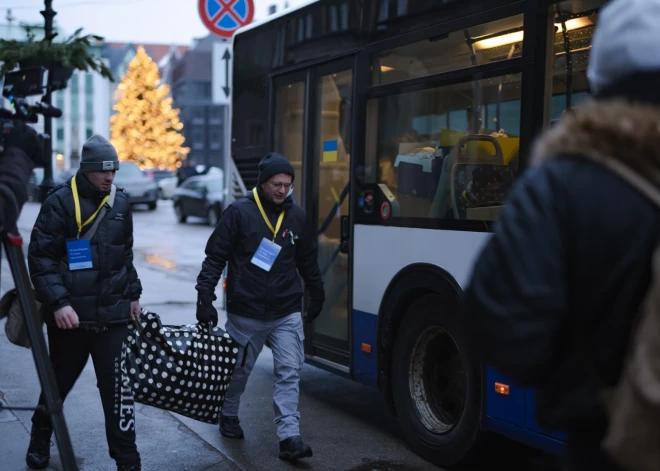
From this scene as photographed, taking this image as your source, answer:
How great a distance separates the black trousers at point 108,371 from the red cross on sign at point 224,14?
5605 mm

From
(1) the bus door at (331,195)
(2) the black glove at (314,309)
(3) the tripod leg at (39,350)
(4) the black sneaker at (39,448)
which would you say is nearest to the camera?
(3) the tripod leg at (39,350)

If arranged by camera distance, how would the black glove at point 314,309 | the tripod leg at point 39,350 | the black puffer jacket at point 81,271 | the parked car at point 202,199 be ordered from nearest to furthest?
the tripod leg at point 39,350 < the black puffer jacket at point 81,271 < the black glove at point 314,309 < the parked car at point 202,199

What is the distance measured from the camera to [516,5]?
14.7 ft

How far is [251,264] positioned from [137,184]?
85.7 ft

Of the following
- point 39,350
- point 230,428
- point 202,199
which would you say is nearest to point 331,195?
point 230,428

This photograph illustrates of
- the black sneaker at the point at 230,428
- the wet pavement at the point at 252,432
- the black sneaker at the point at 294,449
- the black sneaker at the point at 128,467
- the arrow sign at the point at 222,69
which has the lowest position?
the wet pavement at the point at 252,432

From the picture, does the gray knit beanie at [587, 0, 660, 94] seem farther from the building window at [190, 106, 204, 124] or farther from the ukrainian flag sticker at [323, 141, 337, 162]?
the building window at [190, 106, 204, 124]

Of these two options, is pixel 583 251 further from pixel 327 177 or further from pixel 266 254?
pixel 327 177

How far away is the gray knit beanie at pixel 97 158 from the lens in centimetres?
448

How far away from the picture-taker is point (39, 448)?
4.75 metres

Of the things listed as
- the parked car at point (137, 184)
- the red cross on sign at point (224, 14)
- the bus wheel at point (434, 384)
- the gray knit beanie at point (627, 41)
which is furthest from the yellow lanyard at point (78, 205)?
the parked car at point (137, 184)

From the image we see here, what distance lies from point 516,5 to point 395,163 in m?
1.40

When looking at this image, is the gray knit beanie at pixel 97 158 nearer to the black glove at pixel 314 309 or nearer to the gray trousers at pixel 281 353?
the gray trousers at pixel 281 353

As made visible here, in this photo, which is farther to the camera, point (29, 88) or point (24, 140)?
point (29, 88)
